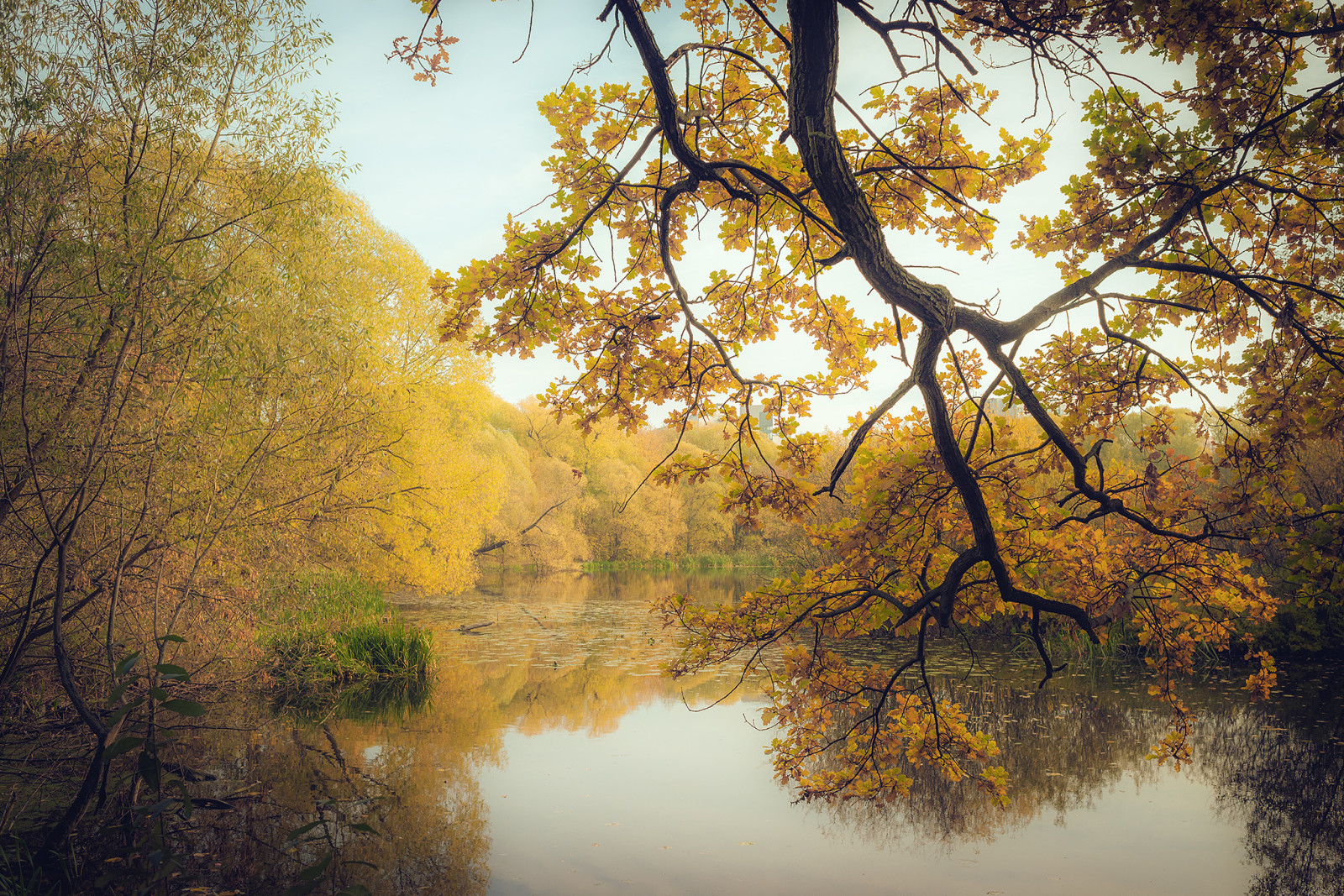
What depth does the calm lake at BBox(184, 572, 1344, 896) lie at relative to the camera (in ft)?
16.4

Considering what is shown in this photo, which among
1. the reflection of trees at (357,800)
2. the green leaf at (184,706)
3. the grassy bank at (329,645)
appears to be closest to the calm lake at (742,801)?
the reflection of trees at (357,800)

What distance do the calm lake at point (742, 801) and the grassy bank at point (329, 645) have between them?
0.82 metres

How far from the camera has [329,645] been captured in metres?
9.80

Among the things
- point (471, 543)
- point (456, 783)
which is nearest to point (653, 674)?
point (456, 783)

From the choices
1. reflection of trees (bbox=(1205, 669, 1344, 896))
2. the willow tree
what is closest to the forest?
the willow tree

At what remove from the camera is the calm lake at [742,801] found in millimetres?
5000

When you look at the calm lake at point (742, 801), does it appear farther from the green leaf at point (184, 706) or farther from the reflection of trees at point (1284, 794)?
the green leaf at point (184, 706)

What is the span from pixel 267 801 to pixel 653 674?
5864 millimetres

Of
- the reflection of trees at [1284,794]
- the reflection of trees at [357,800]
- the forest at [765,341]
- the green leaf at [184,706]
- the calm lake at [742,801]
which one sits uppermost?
the forest at [765,341]

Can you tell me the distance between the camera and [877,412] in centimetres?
308

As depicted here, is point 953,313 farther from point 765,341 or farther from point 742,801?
point 742,801

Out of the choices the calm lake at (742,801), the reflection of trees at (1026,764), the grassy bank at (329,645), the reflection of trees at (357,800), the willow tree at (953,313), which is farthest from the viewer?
the grassy bank at (329,645)

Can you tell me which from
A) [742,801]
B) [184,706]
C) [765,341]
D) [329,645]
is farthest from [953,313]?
[329,645]

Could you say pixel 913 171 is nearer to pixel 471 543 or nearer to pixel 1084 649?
pixel 1084 649
